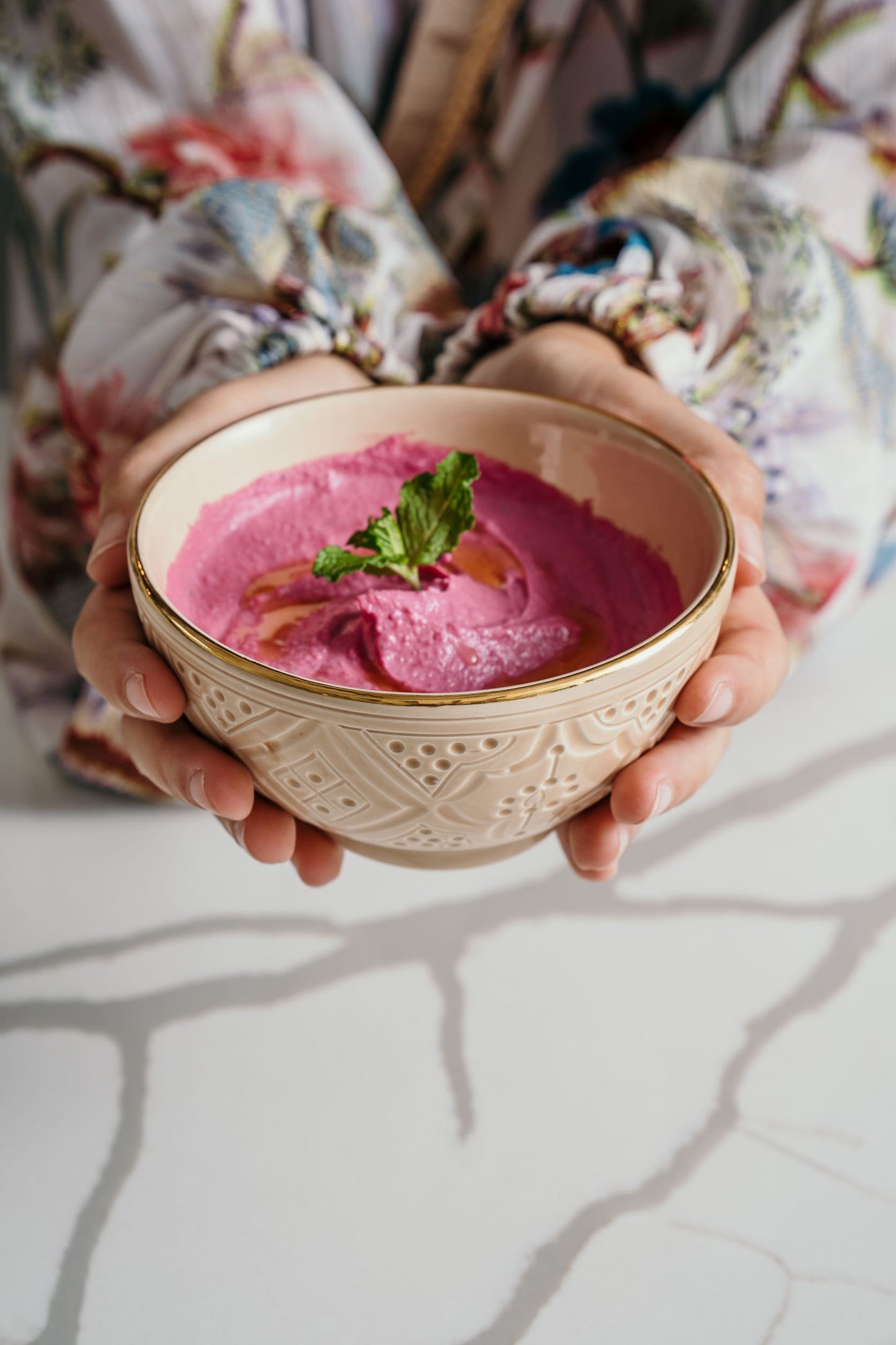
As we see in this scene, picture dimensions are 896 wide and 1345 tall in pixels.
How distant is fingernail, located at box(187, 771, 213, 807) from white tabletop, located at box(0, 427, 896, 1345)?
0.89 feet

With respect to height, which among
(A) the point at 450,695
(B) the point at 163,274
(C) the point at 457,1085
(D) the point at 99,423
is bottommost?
(C) the point at 457,1085

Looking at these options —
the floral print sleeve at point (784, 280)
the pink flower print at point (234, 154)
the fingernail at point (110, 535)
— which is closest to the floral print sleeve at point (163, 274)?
the pink flower print at point (234, 154)

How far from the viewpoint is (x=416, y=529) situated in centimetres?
61

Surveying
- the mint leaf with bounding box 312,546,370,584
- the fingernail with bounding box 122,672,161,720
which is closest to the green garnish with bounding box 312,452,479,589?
the mint leaf with bounding box 312,546,370,584

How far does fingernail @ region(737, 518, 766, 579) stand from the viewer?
2.14 feet

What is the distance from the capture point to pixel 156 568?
0.57 meters

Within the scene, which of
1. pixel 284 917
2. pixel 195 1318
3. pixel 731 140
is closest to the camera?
pixel 195 1318

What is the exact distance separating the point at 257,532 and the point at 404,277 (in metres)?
0.45

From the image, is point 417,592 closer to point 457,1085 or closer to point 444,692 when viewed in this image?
point 444,692

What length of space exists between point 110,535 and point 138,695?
5.2 inches

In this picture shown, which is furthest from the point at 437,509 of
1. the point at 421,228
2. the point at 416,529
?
the point at 421,228

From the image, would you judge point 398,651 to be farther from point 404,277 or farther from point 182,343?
point 404,277

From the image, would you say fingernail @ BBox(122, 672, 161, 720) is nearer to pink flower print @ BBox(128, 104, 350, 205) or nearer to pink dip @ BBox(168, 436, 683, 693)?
pink dip @ BBox(168, 436, 683, 693)

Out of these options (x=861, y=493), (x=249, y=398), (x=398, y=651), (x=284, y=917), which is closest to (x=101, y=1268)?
(x=284, y=917)
